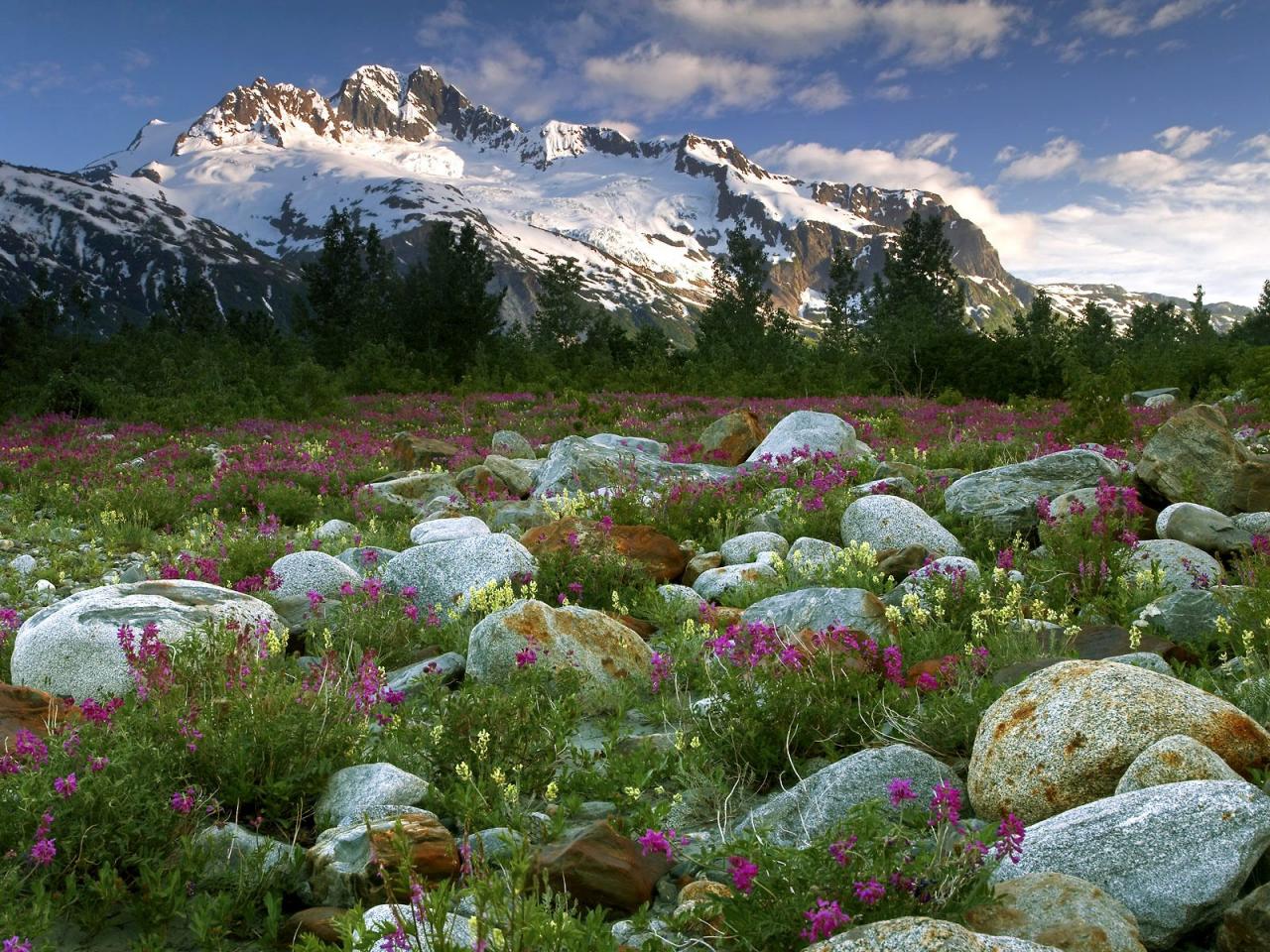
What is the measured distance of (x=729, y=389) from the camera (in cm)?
3175

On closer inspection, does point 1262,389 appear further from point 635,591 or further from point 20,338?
point 20,338

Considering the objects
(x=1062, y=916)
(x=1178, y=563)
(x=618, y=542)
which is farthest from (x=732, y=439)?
(x=1062, y=916)

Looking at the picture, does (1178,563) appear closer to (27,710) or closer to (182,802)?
(182,802)

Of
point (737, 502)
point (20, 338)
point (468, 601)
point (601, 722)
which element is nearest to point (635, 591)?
point (468, 601)

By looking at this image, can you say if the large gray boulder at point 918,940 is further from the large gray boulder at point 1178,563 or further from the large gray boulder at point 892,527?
the large gray boulder at point 892,527

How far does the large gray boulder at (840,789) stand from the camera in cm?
372

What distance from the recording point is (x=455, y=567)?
777cm

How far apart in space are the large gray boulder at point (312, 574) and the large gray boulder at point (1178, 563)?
662cm

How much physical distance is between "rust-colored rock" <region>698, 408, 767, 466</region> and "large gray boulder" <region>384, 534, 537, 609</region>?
826 cm

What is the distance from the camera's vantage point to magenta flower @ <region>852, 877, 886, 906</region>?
255 centimetres

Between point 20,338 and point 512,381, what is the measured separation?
24924 millimetres

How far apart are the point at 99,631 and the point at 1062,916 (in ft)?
18.6

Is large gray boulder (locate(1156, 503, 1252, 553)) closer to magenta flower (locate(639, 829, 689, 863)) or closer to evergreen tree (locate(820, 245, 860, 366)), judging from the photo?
magenta flower (locate(639, 829, 689, 863))

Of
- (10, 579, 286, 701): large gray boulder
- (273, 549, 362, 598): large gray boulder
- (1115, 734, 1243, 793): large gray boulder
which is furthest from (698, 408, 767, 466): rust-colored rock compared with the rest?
(1115, 734, 1243, 793): large gray boulder
